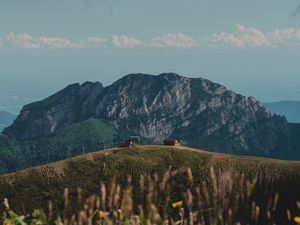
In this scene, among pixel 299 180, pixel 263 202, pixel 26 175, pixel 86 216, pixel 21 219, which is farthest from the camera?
pixel 26 175

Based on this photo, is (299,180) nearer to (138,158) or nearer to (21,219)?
(138,158)

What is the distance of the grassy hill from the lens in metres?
119

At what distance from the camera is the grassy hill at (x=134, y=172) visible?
11881cm

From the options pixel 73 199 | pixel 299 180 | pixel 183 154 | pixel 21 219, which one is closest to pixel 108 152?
pixel 183 154

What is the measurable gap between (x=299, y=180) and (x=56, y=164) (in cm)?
5748

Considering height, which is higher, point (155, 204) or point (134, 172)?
point (155, 204)

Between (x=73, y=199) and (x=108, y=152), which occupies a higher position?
(x=108, y=152)

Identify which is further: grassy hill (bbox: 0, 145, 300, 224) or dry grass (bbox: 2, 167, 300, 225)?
grassy hill (bbox: 0, 145, 300, 224)

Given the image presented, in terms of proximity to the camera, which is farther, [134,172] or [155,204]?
[134,172]

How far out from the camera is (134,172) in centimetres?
13138

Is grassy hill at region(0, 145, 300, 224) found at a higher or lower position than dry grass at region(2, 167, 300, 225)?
lower

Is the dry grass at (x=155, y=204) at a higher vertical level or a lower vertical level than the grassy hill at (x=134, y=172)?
higher

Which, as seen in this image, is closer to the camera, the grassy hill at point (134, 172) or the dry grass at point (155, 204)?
the dry grass at point (155, 204)

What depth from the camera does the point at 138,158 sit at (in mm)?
139250
